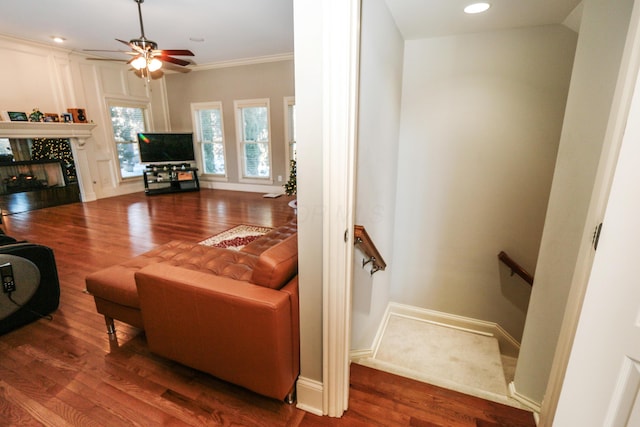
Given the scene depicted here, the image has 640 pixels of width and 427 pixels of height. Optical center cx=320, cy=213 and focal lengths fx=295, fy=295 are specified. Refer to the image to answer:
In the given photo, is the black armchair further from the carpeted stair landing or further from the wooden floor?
the carpeted stair landing

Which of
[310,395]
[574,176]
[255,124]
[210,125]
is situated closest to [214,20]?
[255,124]

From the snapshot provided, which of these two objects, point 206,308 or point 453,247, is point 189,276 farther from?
point 453,247

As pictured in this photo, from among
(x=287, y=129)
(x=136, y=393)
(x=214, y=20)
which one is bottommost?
(x=136, y=393)

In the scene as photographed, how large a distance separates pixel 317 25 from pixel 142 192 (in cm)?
733

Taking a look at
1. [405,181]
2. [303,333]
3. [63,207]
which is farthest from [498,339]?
[63,207]

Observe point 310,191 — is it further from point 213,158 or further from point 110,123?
point 110,123

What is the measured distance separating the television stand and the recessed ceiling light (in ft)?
21.5

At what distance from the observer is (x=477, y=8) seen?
77.1 inches

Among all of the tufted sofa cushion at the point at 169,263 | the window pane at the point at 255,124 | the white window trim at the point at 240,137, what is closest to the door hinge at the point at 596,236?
the tufted sofa cushion at the point at 169,263

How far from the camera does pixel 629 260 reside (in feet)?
2.83

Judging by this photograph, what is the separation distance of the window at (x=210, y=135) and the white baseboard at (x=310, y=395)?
21.1ft

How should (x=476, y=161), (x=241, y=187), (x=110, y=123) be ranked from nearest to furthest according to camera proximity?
(x=476, y=161) → (x=110, y=123) → (x=241, y=187)

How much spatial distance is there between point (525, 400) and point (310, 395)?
1.31 meters

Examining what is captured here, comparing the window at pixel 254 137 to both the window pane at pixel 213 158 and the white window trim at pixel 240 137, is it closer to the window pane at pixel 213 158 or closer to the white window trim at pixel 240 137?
the white window trim at pixel 240 137
